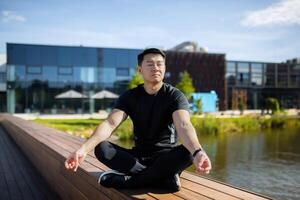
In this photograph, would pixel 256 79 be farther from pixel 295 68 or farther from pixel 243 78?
pixel 295 68

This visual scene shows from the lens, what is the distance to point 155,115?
9.43 ft

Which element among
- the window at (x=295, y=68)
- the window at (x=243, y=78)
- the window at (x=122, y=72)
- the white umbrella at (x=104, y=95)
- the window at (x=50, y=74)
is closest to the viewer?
the white umbrella at (x=104, y=95)

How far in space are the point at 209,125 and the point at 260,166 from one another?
1147 centimetres

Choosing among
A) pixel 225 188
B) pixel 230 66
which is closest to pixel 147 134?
pixel 225 188

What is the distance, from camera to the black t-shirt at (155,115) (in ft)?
9.30

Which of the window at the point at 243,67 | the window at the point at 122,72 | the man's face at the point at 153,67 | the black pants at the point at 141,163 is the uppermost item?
the window at the point at 243,67

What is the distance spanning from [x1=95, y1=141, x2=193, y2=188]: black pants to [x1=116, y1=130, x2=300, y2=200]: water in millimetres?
5863

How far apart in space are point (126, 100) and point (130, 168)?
0.50 m

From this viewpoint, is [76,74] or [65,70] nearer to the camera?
[65,70]

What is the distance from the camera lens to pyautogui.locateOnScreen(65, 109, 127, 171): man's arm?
2602mm

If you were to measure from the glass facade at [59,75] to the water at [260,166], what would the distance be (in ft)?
70.5

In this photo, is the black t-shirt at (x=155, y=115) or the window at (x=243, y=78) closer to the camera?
the black t-shirt at (x=155, y=115)

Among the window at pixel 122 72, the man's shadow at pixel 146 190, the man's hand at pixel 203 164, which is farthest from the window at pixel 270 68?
the man's hand at pixel 203 164

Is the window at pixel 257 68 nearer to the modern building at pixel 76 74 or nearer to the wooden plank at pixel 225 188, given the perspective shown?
the modern building at pixel 76 74
